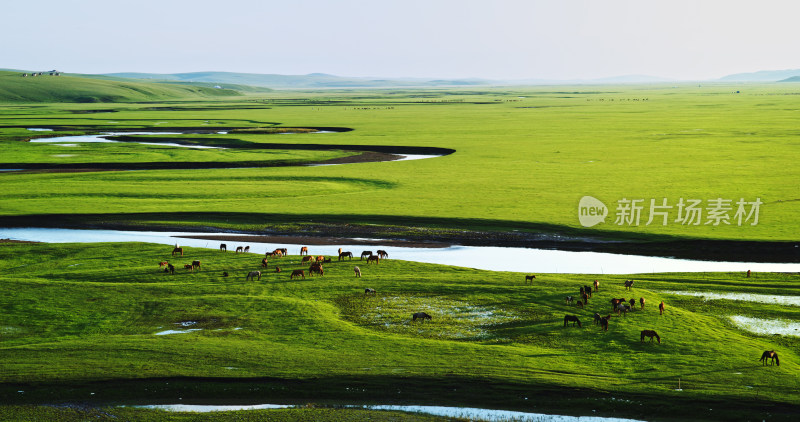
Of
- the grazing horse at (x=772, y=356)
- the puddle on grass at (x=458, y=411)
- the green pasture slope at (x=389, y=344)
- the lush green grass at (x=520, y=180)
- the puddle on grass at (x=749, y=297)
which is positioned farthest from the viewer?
the lush green grass at (x=520, y=180)

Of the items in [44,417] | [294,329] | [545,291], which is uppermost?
[545,291]

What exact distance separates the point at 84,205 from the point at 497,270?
30311 millimetres

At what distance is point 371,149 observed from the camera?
83.9 meters

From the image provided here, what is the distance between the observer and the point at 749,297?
28.7 meters

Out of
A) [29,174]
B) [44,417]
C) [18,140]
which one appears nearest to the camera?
[44,417]

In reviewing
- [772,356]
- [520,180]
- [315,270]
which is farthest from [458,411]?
[520,180]

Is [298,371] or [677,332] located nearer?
[298,371]

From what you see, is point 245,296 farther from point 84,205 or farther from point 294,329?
point 84,205

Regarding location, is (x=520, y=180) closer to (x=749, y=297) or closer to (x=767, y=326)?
(x=749, y=297)

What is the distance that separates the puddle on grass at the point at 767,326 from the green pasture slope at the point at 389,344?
1.70 ft

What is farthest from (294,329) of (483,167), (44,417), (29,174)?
(29,174)

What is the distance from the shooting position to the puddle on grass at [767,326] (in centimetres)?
2442

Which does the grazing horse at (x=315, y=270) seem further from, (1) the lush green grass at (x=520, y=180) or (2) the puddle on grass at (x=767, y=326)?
(2) the puddle on grass at (x=767, y=326)

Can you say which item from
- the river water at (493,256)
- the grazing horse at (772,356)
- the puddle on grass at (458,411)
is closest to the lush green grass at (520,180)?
the river water at (493,256)
